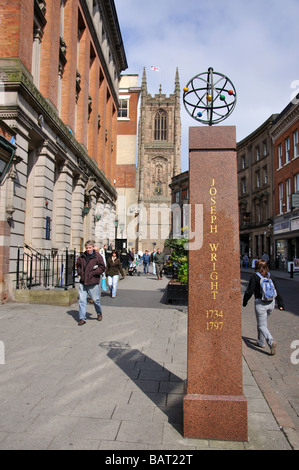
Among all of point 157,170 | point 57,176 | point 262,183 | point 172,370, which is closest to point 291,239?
point 262,183

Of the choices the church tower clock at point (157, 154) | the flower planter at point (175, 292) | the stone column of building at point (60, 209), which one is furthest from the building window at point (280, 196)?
the church tower clock at point (157, 154)

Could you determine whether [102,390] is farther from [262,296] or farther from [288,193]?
[288,193]

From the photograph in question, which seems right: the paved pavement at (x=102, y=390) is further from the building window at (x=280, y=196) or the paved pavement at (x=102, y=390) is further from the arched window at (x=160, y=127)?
the arched window at (x=160, y=127)

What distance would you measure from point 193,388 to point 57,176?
13.9 meters

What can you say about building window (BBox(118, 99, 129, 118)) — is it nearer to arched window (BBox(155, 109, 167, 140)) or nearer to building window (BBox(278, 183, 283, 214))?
building window (BBox(278, 183, 283, 214))

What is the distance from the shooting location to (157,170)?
3647 inches

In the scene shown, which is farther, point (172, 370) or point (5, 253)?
point (5, 253)

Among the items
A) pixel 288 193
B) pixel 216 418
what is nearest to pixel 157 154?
pixel 288 193

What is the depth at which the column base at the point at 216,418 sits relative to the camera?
3.12 m

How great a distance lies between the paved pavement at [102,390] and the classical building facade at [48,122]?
14.2 ft

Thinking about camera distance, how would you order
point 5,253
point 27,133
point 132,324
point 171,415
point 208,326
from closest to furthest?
point 208,326 < point 171,415 < point 132,324 < point 5,253 < point 27,133

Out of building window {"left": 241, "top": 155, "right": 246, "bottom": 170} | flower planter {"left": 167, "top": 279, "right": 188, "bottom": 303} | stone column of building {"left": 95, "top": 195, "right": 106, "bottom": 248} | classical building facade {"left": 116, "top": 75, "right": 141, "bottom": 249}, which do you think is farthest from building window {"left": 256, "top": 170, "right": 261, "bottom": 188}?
flower planter {"left": 167, "top": 279, "right": 188, "bottom": 303}

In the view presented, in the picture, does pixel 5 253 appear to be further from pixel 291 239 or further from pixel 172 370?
pixel 291 239

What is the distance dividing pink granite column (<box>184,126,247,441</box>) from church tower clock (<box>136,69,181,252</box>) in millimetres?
85536
